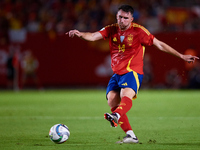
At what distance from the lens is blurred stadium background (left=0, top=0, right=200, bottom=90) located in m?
24.8

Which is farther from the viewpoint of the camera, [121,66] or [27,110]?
[27,110]

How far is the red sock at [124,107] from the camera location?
653 centimetres

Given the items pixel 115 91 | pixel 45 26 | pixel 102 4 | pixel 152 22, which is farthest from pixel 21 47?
pixel 115 91

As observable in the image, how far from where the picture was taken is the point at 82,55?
2569 cm

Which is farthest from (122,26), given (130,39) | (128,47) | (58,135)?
(58,135)

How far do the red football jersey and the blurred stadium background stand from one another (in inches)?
691

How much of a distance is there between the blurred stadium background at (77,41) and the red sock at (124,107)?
18.1 m

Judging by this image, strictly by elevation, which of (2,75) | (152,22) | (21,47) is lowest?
(2,75)

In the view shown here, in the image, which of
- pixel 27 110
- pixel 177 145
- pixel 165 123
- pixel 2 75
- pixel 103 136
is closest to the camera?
pixel 177 145

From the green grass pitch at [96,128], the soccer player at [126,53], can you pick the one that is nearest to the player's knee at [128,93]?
the soccer player at [126,53]

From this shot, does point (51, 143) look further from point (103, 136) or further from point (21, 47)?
point (21, 47)

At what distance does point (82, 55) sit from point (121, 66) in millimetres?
18587

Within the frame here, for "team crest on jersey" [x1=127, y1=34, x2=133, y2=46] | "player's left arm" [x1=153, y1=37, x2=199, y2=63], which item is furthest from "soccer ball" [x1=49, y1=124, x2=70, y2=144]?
"player's left arm" [x1=153, y1=37, x2=199, y2=63]

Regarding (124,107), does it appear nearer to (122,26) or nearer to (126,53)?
(126,53)
